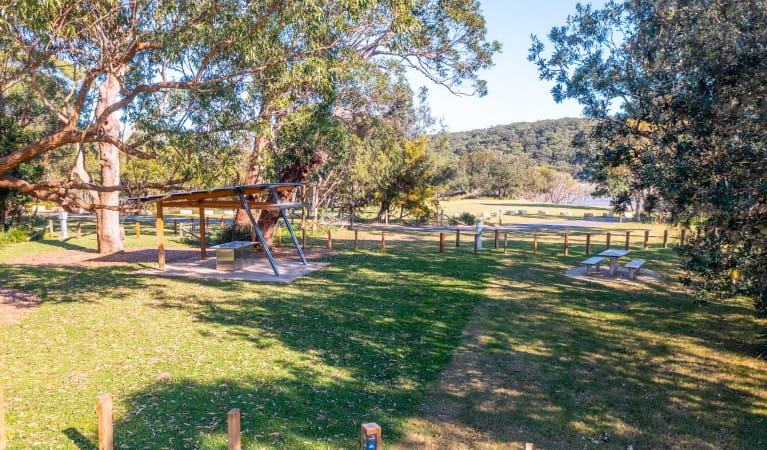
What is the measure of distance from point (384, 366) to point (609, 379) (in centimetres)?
319

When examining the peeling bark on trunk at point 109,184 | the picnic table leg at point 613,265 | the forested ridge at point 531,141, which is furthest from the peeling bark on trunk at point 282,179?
the forested ridge at point 531,141

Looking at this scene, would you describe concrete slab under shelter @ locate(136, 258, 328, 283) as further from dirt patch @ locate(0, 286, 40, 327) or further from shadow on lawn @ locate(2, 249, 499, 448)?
dirt patch @ locate(0, 286, 40, 327)

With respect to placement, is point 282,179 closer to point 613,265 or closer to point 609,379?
point 613,265

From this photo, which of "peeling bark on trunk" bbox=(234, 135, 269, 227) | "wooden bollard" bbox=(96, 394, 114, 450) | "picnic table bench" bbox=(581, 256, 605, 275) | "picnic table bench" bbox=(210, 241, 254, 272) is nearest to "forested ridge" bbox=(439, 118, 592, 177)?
"peeling bark on trunk" bbox=(234, 135, 269, 227)

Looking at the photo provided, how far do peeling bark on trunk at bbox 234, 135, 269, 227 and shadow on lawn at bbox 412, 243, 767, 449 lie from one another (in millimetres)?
9333

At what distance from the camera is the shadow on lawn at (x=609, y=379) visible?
5516mm

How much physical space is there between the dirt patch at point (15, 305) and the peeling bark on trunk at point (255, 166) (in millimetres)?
7187

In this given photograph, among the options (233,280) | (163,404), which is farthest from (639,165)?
(233,280)

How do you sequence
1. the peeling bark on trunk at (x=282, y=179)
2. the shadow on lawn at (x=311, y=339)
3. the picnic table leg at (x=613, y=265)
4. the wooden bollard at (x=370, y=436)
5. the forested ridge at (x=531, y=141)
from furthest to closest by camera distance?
the forested ridge at (x=531, y=141)
the peeling bark on trunk at (x=282, y=179)
the picnic table leg at (x=613, y=265)
the shadow on lawn at (x=311, y=339)
the wooden bollard at (x=370, y=436)

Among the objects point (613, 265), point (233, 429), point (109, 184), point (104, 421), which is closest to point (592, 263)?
point (613, 265)

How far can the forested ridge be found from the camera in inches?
4117

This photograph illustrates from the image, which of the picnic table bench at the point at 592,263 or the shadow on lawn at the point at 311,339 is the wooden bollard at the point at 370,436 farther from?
the picnic table bench at the point at 592,263

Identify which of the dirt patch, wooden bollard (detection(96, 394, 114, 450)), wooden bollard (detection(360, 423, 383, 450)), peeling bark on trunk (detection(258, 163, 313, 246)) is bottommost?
the dirt patch

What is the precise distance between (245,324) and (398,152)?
19146mm
